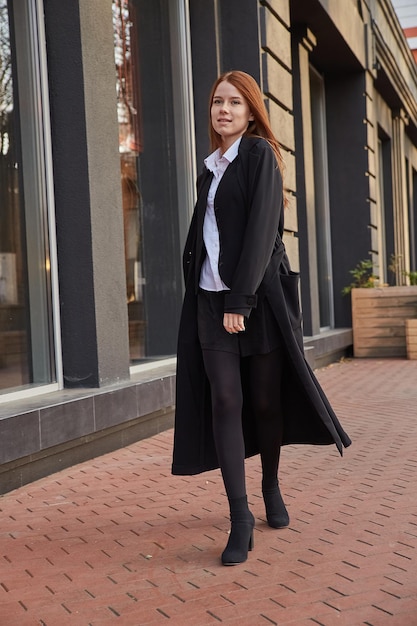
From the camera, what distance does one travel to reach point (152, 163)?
771cm

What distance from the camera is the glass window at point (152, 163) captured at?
7.21 meters

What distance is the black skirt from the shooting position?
140 inches

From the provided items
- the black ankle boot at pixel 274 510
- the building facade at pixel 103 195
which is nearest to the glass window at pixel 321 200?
the building facade at pixel 103 195

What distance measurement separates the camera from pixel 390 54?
54.9 ft

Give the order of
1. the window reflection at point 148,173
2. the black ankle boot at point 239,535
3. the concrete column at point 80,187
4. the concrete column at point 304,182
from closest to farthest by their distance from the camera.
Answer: the black ankle boot at point 239,535 < the concrete column at point 80,187 < the window reflection at point 148,173 < the concrete column at point 304,182

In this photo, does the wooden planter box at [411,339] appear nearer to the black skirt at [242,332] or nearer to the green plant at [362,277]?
the green plant at [362,277]

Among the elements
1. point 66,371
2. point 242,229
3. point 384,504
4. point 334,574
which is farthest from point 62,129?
point 334,574

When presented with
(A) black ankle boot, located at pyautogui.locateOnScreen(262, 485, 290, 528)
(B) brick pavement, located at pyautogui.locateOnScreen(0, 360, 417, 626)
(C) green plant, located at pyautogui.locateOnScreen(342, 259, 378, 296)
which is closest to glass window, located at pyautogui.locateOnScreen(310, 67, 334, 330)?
(C) green plant, located at pyautogui.locateOnScreen(342, 259, 378, 296)

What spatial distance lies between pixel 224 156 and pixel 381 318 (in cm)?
995

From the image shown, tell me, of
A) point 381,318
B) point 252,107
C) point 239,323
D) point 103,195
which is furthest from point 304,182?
point 239,323

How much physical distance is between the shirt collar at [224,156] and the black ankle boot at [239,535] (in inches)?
53.8

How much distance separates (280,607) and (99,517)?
156 centimetres

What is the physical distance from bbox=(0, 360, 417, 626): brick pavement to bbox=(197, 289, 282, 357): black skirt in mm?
806

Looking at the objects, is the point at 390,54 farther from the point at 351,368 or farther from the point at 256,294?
the point at 256,294
